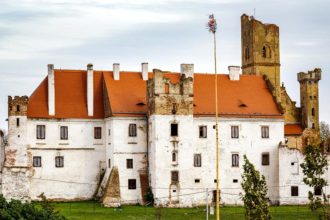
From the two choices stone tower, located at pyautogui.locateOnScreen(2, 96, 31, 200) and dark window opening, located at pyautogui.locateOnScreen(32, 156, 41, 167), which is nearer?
stone tower, located at pyautogui.locateOnScreen(2, 96, 31, 200)

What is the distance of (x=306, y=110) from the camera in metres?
114

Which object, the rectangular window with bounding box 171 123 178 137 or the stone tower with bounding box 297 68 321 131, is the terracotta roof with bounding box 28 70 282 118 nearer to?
the rectangular window with bounding box 171 123 178 137

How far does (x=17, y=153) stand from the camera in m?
94.5

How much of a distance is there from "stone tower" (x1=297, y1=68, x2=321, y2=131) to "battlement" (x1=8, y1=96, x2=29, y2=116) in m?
37.4

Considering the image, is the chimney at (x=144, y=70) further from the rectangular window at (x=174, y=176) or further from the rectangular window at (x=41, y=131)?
the rectangular window at (x=174, y=176)

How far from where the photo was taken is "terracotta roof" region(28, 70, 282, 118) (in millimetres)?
97125

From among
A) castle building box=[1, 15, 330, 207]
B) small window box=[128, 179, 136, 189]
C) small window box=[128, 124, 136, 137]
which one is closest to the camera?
castle building box=[1, 15, 330, 207]

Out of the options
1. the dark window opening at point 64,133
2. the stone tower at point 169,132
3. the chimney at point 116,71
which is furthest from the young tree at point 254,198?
the chimney at point 116,71

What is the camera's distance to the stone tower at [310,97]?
113 meters

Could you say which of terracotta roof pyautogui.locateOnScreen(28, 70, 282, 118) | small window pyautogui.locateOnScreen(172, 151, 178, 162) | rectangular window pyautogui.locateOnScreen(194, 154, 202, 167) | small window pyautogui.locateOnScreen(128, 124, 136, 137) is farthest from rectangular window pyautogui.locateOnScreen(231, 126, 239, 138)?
small window pyautogui.locateOnScreen(128, 124, 136, 137)

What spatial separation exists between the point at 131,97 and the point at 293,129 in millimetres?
23490

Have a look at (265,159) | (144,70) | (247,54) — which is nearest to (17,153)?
(144,70)

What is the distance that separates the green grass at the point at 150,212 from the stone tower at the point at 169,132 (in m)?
3.52

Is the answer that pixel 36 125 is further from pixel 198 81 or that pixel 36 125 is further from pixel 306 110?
pixel 306 110
